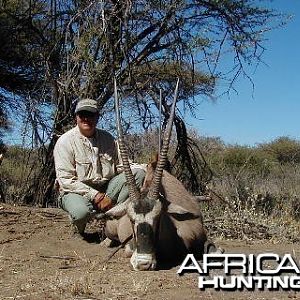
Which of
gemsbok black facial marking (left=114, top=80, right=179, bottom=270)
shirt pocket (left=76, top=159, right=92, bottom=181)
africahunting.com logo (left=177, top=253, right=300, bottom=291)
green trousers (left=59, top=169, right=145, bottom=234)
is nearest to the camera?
africahunting.com logo (left=177, top=253, right=300, bottom=291)

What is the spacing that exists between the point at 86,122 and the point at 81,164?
43 cm

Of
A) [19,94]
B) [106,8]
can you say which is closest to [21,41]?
[19,94]

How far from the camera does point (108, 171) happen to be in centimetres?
695

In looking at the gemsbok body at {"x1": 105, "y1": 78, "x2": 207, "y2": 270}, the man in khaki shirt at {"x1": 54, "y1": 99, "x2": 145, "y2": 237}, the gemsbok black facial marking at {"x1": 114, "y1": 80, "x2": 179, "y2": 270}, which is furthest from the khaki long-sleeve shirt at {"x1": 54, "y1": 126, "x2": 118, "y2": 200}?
the gemsbok black facial marking at {"x1": 114, "y1": 80, "x2": 179, "y2": 270}

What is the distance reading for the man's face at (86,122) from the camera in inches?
266

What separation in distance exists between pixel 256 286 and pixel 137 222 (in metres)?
1.14

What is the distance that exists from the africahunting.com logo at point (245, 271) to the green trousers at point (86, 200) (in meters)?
1.35

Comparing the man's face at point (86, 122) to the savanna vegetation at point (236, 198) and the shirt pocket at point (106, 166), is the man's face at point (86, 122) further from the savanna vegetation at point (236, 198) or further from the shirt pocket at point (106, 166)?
the savanna vegetation at point (236, 198)

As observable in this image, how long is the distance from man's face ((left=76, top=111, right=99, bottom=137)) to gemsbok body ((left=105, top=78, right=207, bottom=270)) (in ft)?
2.59

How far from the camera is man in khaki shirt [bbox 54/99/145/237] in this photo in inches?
261

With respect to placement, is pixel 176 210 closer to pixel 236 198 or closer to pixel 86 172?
pixel 86 172

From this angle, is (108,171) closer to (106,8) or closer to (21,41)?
(106,8)

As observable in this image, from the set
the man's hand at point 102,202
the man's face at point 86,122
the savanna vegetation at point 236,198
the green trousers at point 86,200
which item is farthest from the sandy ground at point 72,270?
the man's face at point 86,122

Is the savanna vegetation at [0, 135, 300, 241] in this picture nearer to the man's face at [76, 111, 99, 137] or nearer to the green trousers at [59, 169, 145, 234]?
the green trousers at [59, 169, 145, 234]
